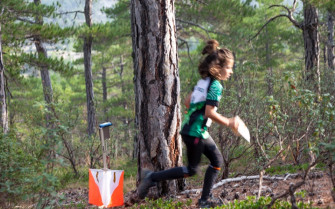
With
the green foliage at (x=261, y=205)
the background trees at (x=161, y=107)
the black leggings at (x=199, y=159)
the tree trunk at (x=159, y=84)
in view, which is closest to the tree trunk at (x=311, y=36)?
the background trees at (x=161, y=107)

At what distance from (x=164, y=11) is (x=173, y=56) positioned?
0.55m

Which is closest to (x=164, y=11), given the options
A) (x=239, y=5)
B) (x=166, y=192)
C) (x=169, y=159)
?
(x=169, y=159)

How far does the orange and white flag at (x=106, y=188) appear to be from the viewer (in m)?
4.30

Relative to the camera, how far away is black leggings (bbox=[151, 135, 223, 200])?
3.61 metres

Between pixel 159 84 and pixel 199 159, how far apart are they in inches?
43.4

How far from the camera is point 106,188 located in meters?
4.31

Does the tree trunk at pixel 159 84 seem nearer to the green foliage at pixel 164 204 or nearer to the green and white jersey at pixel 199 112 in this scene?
the green foliage at pixel 164 204

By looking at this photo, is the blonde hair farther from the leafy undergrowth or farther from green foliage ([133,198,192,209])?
green foliage ([133,198,192,209])

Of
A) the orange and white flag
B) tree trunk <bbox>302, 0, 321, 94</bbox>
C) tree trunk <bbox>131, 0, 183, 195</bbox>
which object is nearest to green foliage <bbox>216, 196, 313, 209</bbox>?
tree trunk <bbox>131, 0, 183, 195</bbox>

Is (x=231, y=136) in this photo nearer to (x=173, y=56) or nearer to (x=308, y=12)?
(x=173, y=56)

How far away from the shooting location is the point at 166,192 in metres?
4.38

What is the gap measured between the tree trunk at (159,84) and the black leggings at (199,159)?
51 centimetres

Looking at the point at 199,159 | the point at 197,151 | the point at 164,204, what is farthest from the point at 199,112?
the point at 164,204

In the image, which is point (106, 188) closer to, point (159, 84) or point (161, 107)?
→ point (161, 107)
